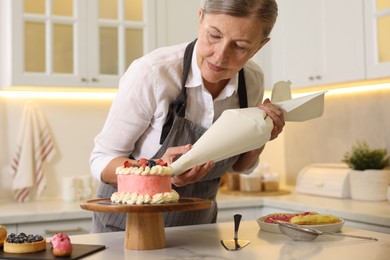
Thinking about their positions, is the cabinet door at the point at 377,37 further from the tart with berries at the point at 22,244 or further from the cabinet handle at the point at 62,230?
the tart with berries at the point at 22,244

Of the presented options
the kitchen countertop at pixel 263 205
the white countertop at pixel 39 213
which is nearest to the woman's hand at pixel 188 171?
the kitchen countertop at pixel 263 205

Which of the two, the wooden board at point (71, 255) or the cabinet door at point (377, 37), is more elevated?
the cabinet door at point (377, 37)

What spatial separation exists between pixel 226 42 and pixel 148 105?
1.06 feet

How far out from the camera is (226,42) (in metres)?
1.58

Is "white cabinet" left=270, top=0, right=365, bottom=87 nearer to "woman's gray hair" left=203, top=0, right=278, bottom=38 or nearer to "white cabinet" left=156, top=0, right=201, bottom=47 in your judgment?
"white cabinet" left=156, top=0, right=201, bottom=47

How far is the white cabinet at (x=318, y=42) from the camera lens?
9.30ft

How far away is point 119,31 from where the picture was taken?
314 cm

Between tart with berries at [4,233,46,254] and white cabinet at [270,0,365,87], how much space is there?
1.92 metres

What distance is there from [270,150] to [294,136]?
0.82 feet

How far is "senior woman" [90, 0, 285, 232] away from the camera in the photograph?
5.19 feet

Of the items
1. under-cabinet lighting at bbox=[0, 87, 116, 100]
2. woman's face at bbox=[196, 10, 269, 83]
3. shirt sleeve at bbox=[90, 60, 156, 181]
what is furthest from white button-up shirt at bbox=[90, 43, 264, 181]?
under-cabinet lighting at bbox=[0, 87, 116, 100]

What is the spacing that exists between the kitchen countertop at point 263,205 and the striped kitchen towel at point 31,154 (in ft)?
0.34

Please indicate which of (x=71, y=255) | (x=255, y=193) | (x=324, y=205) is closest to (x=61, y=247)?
(x=71, y=255)

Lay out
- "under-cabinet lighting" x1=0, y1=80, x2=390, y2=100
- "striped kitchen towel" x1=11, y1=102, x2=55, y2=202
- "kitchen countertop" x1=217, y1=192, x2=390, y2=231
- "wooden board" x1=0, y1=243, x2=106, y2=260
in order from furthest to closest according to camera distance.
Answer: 1. "striped kitchen towel" x1=11, y1=102, x2=55, y2=202
2. "under-cabinet lighting" x1=0, y1=80, x2=390, y2=100
3. "kitchen countertop" x1=217, y1=192, x2=390, y2=231
4. "wooden board" x1=0, y1=243, x2=106, y2=260
